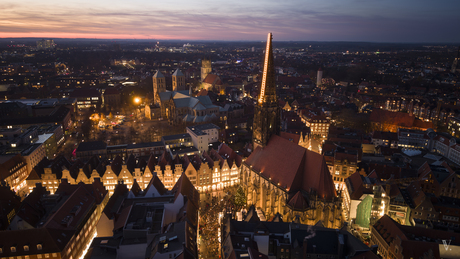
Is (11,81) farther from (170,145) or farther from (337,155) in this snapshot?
(337,155)

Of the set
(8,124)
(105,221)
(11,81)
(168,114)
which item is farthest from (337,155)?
(11,81)

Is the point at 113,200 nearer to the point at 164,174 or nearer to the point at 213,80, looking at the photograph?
the point at 164,174

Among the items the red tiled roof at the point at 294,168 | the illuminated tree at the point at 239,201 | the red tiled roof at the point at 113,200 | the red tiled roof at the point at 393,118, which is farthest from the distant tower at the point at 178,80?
the illuminated tree at the point at 239,201

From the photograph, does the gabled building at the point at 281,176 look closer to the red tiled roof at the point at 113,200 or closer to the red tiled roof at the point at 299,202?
the red tiled roof at the point at 299,202

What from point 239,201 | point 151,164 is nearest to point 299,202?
point 239,201

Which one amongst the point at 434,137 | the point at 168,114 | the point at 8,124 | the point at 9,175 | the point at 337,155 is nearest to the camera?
the point at 9,175

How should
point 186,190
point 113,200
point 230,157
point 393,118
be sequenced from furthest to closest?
point 393,118 → point 230,157 → point 186,190 → point 113,200

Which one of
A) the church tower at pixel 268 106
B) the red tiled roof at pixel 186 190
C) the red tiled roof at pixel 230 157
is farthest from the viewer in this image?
the red tiled roof at pixel 230 157
